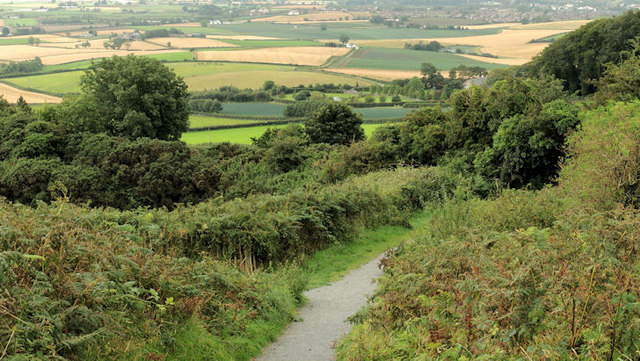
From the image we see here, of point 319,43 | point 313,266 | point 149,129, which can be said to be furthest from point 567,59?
point 319,43

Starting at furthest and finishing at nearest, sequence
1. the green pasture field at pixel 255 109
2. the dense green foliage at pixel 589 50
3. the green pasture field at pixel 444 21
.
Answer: the green pasture field at pixel 444 21
the green pasture field at pixel 255 109
the dense green foliage at pixel 589 50

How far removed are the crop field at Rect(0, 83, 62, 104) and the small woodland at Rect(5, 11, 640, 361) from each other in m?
34.7

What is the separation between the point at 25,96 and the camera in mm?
68812

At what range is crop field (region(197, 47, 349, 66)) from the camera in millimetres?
103562

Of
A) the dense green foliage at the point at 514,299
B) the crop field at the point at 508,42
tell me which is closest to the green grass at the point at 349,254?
the dense green foliage at the point at 514,299

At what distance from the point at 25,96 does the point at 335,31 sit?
96.4 metres

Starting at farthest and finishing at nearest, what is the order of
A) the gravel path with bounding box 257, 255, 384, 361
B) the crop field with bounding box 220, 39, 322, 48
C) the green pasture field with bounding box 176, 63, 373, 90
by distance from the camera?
the crop field with bounding box 220, 39, 322, 48 → the green pasture field with bounding box 176, 63, 373, 90 → the gravel path with bounding box 257, 255, 384, 361

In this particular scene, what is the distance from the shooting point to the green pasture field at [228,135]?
50.7 metres

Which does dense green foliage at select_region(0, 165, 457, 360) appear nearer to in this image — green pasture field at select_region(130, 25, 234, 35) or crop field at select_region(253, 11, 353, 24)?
green pasture field at select_region(130, 25, 234, 35)

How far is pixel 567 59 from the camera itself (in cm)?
5631

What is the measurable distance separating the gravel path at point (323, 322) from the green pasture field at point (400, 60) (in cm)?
8653

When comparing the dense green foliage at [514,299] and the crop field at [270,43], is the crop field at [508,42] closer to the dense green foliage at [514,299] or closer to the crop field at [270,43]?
the crop field at [270,43]

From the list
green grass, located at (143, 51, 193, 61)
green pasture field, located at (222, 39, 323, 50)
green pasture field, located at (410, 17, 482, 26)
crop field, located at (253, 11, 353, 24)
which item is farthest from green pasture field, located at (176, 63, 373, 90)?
green pasture field, located at (410, 17, 482, 26)

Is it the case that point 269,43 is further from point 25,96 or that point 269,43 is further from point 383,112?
point 383,112
